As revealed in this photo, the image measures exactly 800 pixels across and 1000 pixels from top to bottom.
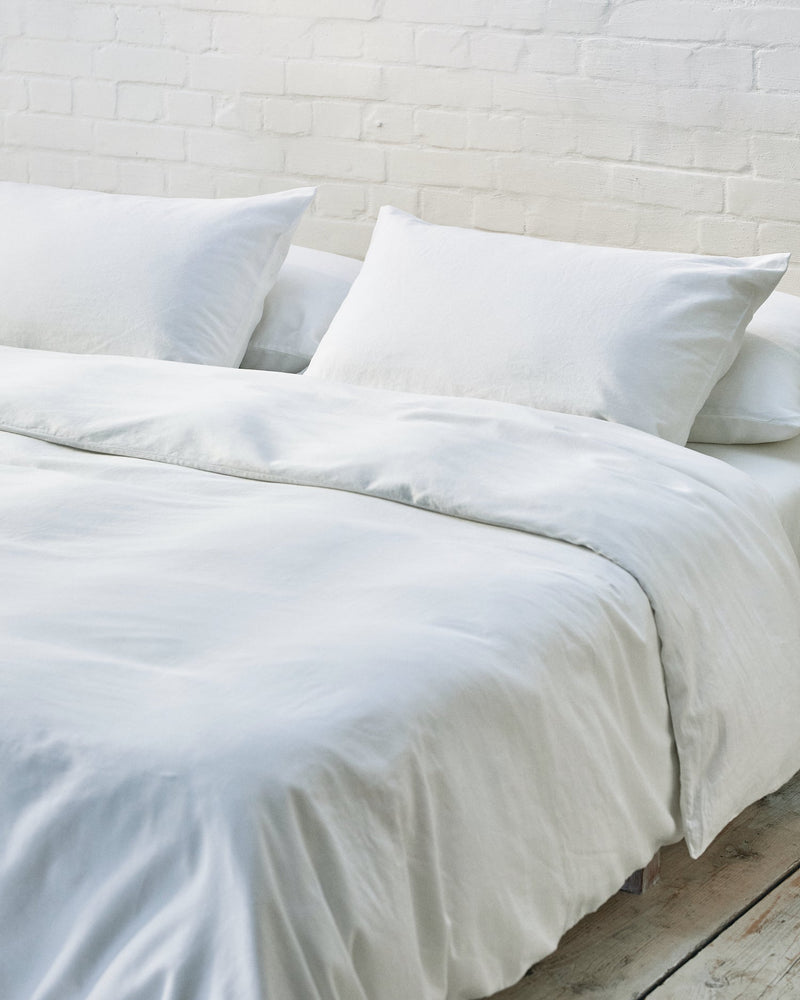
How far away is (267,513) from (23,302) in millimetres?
1283

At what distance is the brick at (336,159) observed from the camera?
3.35 meters

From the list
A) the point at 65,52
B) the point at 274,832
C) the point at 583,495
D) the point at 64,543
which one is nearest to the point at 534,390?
the point at 583,495

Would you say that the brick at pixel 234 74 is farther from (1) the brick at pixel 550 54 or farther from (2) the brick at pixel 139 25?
(1) the brick at pixel 550 54

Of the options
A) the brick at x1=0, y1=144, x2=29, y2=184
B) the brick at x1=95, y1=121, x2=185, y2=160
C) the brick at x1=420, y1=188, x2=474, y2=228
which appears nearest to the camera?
the brick at x1=420, y1=188, x2=474, y2=228

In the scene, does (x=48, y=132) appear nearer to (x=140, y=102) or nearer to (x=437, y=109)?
(x=140, y=102)

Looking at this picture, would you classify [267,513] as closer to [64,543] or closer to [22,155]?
[64,543]

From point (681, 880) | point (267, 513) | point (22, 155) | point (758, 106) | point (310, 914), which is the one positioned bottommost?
point (681, 880)

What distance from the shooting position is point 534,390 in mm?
2490

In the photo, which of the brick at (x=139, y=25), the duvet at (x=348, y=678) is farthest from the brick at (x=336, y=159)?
the duvet at (x=348, y=678)

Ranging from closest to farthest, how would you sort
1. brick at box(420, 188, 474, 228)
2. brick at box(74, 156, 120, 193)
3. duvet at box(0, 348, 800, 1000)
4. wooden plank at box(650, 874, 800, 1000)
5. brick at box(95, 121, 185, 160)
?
duvet at box(0, 348, 800, 1000)
wooden plank at box(650, 874, 800, 1000)
brick at box(420, 188, 474, 228)
brick at box(95, 121, 185, 160)
brick at box(74, 156, 120, 193)

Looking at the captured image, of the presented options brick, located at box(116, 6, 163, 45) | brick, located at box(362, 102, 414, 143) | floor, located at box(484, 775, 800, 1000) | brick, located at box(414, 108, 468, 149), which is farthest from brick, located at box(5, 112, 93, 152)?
floor, located at box(484, 775, 800, 1000)

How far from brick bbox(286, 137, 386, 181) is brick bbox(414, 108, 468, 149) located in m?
0.12

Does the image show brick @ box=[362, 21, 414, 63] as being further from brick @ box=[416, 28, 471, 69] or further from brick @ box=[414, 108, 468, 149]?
brick @ box=[414, 108, 468, 149]

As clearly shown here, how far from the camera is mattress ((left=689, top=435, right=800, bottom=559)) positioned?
2.39 m
